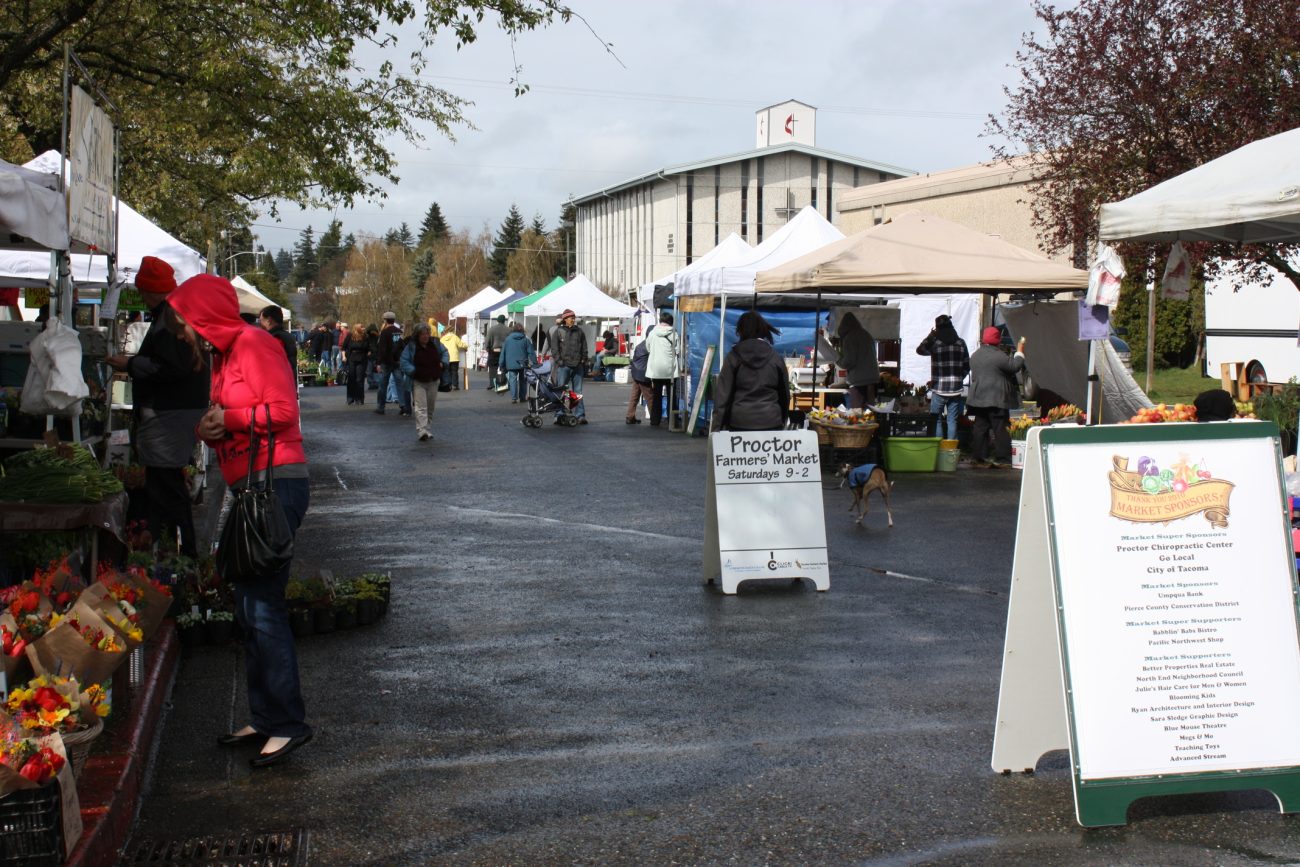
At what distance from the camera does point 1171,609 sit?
483cm

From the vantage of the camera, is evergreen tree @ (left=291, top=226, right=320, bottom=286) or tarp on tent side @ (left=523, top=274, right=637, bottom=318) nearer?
tarp on tent side @ (left=523, top=274, right=637, bottom=318)

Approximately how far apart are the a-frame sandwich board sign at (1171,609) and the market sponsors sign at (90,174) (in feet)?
17.8

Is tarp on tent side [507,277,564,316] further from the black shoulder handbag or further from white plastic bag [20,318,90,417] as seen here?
the black shoulder handbag

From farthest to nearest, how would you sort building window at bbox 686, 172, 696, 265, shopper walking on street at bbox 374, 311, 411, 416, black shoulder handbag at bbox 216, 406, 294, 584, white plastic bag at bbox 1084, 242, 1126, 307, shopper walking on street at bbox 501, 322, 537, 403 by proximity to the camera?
building window at bbox 686, 172, 696, 265
shopper walking on street at bbox 501, 322, 537, 403
shopper walking on street at bbox 374, 311, 411, 416
white plastic bag at bbox 1084, 242, 1126, 307
black shoulder handbag at bbox 216, 406, 294, 584

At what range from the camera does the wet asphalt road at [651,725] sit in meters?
4.62

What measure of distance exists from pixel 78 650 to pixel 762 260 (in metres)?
16.3

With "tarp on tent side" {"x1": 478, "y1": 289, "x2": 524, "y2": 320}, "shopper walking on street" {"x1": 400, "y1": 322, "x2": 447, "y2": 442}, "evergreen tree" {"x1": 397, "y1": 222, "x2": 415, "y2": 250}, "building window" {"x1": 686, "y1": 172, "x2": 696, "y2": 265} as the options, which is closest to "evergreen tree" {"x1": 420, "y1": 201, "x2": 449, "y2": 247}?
"evergreen tree" {"x1": 397, "y1": 222, "x2": 415, "y2": 250}

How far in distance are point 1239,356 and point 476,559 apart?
64.7 ft

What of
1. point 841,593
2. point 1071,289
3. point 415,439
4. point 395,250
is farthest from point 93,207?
point 395,250

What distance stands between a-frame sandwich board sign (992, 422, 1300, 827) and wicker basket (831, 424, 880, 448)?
10.6 m

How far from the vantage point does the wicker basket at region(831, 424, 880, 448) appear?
1571 cm

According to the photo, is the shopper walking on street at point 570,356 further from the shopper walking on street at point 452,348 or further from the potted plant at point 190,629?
the potted plant at point 190,629

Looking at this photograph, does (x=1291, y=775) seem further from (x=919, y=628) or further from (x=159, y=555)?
(x=159, y=555)

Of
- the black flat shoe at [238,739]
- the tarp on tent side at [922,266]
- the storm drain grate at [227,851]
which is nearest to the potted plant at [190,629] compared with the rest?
the black flat shoe at [238,739]
